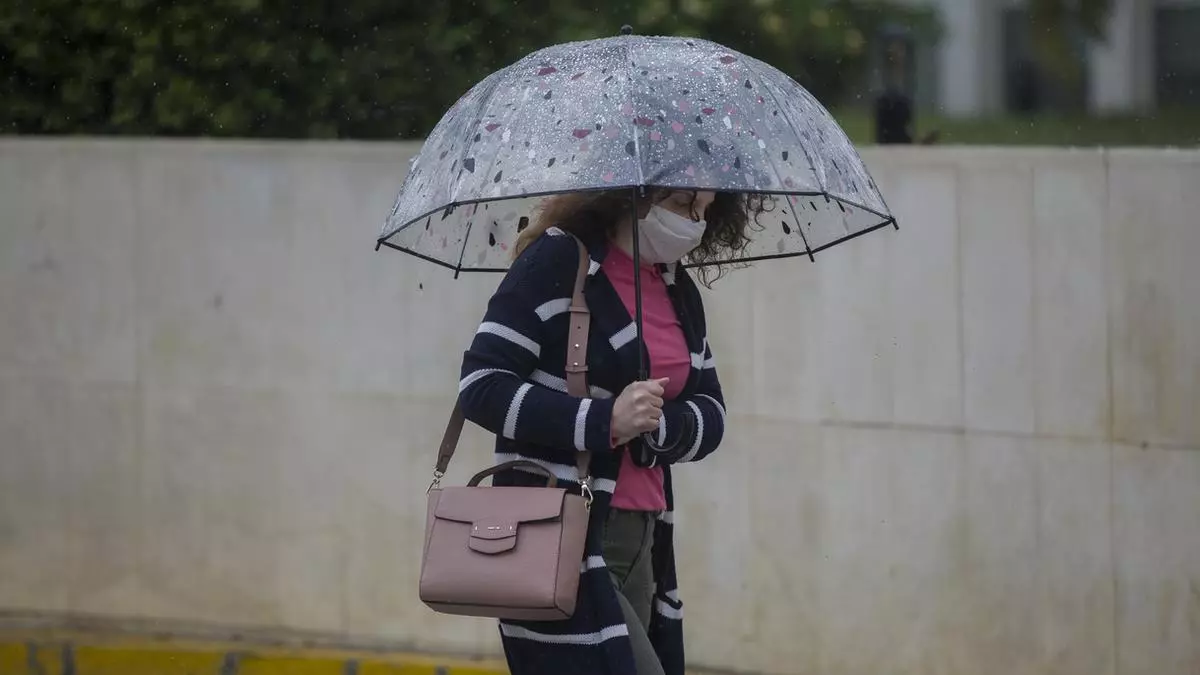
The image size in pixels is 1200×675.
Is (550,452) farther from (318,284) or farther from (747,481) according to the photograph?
(318,284)

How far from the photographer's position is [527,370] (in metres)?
→ 3.57

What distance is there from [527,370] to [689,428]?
14.3 inches

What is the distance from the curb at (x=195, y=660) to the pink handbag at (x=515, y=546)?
8.54 ft

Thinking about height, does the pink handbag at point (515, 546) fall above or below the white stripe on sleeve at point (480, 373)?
below

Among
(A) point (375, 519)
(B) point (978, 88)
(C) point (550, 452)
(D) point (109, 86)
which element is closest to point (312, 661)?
(A) point (375, 519)

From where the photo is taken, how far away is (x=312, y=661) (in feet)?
20.5

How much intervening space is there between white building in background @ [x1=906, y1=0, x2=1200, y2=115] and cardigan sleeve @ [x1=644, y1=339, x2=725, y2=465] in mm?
3704

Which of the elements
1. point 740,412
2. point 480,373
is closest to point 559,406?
point 480,373

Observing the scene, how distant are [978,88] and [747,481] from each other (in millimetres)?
5331

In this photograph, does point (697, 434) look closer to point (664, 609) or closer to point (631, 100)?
point (664, 609)

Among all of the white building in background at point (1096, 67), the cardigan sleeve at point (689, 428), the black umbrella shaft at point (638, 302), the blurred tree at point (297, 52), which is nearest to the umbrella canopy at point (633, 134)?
the black umbrella shaft at point (638, 302)

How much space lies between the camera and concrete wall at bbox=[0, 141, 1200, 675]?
518 centimetres

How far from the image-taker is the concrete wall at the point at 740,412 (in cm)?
518

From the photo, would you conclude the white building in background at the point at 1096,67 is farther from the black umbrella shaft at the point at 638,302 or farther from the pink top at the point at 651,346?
the black umbrella shaft at the point at 638,302
